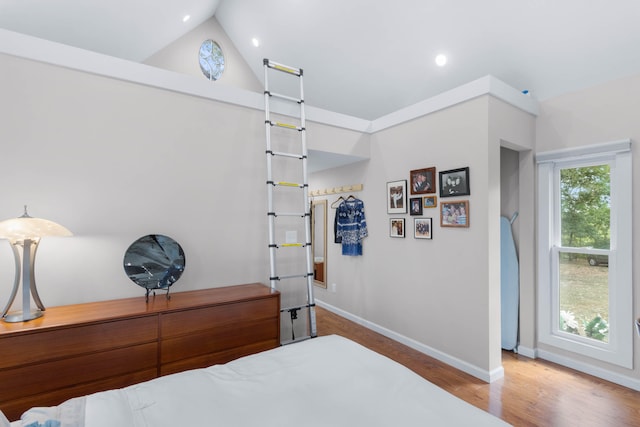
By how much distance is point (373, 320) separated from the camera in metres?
3.48

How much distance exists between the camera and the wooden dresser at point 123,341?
1.47 metres

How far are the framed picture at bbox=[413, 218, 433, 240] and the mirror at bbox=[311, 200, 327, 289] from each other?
64.9 inches

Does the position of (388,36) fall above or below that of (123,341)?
above

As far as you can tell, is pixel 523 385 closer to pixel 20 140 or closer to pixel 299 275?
pixel 299 275

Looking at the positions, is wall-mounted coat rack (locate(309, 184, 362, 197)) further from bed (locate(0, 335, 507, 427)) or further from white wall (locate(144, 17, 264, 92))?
bed (locate(0, 335, 507, 427))

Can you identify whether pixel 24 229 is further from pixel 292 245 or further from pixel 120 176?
pixel 292 245

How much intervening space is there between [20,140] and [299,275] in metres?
2.17

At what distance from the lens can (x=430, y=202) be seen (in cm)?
284

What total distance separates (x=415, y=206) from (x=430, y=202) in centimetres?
17

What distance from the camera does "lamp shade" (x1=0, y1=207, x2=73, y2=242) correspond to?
1578 mm

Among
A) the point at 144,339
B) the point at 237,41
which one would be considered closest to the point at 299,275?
the point at 144,339

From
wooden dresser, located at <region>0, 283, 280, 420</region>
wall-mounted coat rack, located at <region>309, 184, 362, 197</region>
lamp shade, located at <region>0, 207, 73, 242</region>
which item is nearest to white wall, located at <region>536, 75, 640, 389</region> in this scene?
wall-mounted coat rack, located at <region>309, 184, 362, 197</region>

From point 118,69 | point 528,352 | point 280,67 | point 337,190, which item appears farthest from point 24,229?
point 528,352

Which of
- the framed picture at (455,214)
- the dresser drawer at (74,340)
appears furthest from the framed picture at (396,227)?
the dresser drawer at (74,340)
